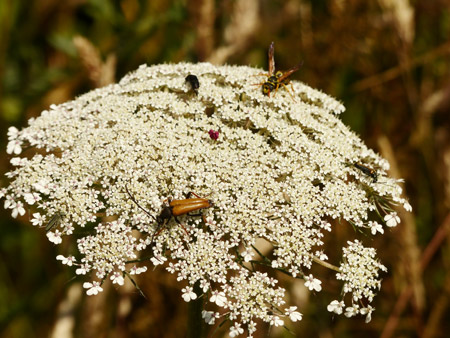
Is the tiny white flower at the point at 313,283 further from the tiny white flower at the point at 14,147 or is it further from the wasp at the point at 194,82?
the tiny white flower at the point at 14,147

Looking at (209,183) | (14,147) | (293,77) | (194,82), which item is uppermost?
(293,77)

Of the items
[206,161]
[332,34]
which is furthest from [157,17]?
[206,161]

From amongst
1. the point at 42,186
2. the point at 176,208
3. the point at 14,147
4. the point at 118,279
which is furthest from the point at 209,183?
the point at 14,147

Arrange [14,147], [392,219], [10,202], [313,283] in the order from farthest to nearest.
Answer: [14,147] → [392,219] → [10,202] → [313,283]

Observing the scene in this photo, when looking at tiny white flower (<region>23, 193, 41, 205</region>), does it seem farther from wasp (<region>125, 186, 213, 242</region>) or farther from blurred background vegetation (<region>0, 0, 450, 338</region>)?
blurred background vegetation (<region>0, 0, 450, 338</region>)

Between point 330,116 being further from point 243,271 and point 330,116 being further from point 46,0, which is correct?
point 46,0

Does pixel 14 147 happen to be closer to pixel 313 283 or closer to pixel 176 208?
pixel 176 208

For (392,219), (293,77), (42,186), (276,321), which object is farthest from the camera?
(293,77)
